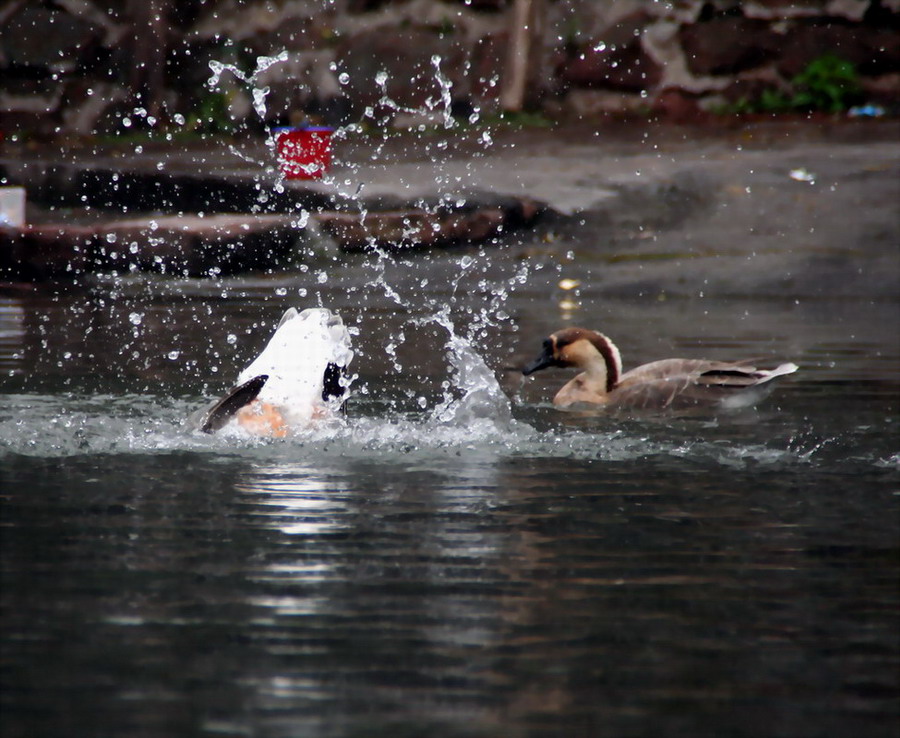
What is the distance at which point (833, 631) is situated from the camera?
156 inches

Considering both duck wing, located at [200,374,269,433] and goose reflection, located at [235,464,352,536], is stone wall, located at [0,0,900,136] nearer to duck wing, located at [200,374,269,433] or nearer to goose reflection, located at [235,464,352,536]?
duck wing, located at [200,374,269,433]

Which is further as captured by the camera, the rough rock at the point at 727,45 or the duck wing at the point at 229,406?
the rough rock at the point at 727,45

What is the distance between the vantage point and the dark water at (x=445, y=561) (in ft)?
11.1

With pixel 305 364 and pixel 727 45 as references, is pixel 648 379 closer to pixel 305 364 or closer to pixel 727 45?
pixel 305 364

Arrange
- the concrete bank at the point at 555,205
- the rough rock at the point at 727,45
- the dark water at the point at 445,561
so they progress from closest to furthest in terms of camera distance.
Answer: the dark water at the point at 445,561 < the concrete bank at the point at 555,205 < the rough rock at the point at 727,45

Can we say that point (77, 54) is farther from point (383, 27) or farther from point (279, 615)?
point (279, 615)

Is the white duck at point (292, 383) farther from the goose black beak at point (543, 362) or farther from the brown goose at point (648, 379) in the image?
the goose black beak at point (543, 362)

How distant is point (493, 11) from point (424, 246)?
8.98m

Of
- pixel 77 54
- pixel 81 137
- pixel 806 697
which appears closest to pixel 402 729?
pixel 806 697

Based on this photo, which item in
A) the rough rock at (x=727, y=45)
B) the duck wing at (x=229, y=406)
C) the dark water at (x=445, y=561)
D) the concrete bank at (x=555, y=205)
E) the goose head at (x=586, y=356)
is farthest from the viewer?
the rough rock at (x=727, y=45)

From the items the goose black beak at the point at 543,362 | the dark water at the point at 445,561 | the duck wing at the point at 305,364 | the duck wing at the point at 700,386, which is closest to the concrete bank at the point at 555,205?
the dark water at the point at 445,561

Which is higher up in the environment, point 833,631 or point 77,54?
point 77,54

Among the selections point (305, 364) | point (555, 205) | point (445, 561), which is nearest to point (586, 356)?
point (305, 364)

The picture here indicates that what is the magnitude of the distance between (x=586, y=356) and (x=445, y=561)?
13.3 feet
